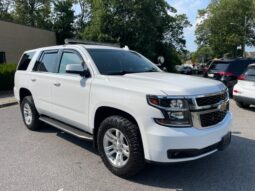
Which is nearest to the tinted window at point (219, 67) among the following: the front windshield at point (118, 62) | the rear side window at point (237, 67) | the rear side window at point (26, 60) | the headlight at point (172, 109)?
the rear side window at point (237, 67)

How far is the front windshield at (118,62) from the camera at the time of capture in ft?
16.2

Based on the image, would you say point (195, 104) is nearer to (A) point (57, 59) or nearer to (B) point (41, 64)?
(A) point (57, 59)

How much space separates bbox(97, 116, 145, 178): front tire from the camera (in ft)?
13.1

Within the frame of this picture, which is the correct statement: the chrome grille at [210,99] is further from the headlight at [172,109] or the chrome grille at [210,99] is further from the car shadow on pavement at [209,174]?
the car shadow on pavement at [209,174]

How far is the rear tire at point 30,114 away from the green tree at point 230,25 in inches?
1991

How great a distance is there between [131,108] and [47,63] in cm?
292

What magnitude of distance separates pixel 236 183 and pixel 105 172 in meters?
1.88

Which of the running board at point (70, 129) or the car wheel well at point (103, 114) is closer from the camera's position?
the car wheel well at point (103, 114)

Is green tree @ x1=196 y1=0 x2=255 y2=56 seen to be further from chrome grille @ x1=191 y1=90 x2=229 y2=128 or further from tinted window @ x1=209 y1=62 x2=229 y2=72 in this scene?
chrome grille @ x1=191 y1=90 x2=229 y2=128

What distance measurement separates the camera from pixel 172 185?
13.4ft

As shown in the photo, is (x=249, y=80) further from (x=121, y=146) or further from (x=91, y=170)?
(x=91, y=170)

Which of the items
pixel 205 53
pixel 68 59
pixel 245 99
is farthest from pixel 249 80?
pixel 205 53

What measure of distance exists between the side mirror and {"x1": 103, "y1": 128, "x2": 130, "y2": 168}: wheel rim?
1.05 m

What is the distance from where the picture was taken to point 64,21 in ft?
104
